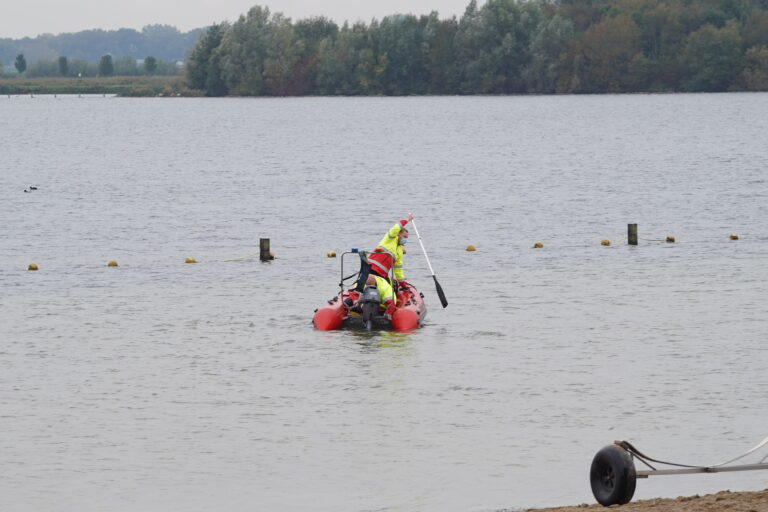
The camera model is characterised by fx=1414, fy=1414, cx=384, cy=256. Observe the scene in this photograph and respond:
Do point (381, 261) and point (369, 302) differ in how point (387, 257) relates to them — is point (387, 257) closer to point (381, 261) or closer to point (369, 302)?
point (381, 261)

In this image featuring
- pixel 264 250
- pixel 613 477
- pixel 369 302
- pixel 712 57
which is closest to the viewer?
pixel 613 477

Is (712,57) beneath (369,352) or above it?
above

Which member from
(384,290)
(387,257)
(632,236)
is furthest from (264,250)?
(384,290)

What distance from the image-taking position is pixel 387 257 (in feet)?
96.7

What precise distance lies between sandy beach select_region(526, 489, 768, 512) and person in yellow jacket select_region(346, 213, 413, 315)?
13.5 meters

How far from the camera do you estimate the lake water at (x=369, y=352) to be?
61.8 feet

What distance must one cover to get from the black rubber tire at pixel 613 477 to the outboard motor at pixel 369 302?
13433 mm

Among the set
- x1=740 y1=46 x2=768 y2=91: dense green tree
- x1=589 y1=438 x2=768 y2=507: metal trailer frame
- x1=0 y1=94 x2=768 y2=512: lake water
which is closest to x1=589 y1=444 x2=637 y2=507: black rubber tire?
x1=589 y1=438 x2=768 y2=507: metal trailer frame

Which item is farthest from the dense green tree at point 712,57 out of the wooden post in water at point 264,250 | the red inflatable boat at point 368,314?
the red inflatable boat at point 368,314

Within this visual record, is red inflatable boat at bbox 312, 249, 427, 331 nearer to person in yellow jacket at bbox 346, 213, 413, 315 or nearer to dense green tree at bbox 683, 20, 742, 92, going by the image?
person in yellow jacket at bbox 346, 213, 413, 315

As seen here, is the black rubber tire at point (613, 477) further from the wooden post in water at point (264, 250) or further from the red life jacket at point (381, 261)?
the wooden post in water at point (264, 250)

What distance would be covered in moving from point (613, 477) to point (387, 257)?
14447mm

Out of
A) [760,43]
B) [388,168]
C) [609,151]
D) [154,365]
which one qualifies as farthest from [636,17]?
[154,365]

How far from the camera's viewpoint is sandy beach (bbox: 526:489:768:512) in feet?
48.6
